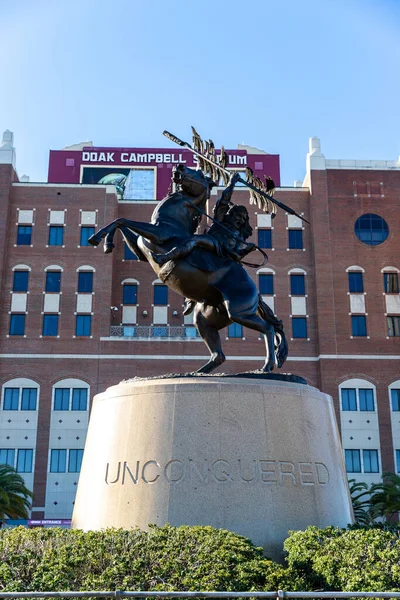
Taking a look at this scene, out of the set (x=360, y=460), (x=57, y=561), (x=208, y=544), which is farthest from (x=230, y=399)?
(x=360, y=460)

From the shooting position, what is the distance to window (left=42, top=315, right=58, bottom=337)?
59250 mm

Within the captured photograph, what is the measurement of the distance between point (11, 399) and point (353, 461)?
89.0ft

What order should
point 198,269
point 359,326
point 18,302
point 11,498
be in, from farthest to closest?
point 18,302
point 359,326
point 11,498
point 198,269

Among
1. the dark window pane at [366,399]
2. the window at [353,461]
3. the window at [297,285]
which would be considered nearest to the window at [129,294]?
the window at [297,285]

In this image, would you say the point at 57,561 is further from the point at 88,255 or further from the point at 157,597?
the point at 88,255

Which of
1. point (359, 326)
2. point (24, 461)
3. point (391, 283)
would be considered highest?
point (391, 283)

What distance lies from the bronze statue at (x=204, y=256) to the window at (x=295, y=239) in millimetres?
49267

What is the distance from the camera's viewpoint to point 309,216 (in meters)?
63.4

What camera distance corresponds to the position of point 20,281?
6078cm

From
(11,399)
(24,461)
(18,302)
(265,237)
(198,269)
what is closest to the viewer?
(198,269)

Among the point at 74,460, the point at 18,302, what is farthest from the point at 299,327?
the point at 18,302

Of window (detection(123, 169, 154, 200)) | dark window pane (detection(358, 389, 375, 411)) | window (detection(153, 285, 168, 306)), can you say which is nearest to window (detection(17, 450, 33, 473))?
window (detection(153, 285, 168, 306))

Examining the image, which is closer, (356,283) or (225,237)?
(225,237)

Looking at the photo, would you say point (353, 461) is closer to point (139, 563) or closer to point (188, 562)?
point (188, 562)
